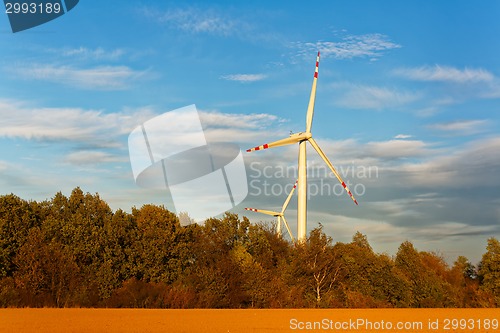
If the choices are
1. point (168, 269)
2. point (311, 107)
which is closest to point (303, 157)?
point (311, 107)

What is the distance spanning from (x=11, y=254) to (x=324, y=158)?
127 ft

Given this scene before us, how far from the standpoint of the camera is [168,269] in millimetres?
77875

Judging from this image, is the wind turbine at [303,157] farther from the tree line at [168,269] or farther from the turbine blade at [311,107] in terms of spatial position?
the tree line at [168,269]

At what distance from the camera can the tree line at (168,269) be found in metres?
68.5

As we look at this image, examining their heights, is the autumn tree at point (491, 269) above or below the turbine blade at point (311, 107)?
below

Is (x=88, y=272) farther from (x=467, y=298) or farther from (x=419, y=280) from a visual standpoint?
(x=467, y=298)

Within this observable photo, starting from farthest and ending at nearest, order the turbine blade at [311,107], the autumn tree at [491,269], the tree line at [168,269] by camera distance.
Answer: the autumn tree at [491,269], the turbine blade at [311,107], the tree line at [168,269]

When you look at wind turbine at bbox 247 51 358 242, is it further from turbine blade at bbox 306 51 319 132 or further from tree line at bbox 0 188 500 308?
tree line at bbox 0 188 500 308

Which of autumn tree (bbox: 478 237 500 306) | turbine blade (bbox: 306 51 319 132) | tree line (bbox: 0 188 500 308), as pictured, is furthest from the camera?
autumn tree (bbox: 478 237 500 306)

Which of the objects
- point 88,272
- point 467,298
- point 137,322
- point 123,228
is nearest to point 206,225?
point 123,228

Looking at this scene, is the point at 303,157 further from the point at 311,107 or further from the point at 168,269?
the point at 168,269

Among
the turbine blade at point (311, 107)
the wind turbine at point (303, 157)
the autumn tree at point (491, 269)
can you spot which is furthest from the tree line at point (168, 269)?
the turbine blade at point (311, 107)

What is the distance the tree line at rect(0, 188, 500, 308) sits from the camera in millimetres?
68500

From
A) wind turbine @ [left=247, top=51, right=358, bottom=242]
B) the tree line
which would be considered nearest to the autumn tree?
the tree line
